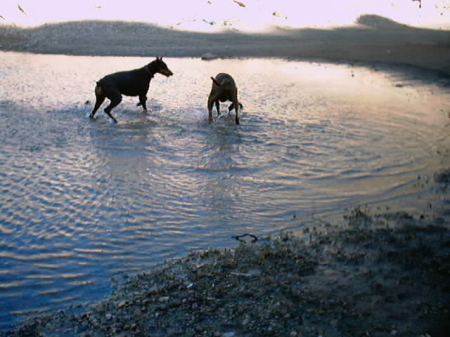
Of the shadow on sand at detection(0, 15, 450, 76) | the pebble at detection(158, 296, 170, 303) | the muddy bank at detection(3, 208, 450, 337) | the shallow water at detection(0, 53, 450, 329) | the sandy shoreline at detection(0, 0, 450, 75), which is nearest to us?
the muddy bank at detection(3, 208, 450, 337)

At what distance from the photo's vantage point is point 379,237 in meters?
5.12

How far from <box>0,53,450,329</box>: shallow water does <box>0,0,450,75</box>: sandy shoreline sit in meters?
8.35

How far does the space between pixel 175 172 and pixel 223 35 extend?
1911cm

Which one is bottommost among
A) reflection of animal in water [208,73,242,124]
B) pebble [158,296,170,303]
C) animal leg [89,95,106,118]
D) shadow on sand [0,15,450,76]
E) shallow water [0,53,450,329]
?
pebble [158,296,170,303]

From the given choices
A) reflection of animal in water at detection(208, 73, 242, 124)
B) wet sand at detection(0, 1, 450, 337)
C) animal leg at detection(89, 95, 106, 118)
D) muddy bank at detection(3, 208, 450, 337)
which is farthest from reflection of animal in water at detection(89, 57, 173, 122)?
muddy bank at detection(3, 208, 450, 337)

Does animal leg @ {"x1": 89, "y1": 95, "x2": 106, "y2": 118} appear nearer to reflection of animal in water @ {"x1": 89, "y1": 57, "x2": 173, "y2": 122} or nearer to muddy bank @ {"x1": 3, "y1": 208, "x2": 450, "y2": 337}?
reflection of animal in water @ {"x1": 89, "y1": 57, "x2": 173, "y2": 122}

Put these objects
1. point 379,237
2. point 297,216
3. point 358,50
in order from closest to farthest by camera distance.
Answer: point 379,237 < point 297,216 < point 358,50

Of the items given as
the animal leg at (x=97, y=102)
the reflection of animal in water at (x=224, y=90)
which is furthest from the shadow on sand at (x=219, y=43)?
the animal leg at (x=97, y=102)

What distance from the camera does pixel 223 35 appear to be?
84.1 ft

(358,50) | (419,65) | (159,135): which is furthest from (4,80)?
(358,50)

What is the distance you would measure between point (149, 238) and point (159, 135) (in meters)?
4.19

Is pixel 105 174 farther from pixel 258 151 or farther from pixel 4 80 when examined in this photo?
pixel 4 80

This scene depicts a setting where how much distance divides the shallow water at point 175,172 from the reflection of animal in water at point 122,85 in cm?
35

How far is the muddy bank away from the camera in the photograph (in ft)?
12.3
